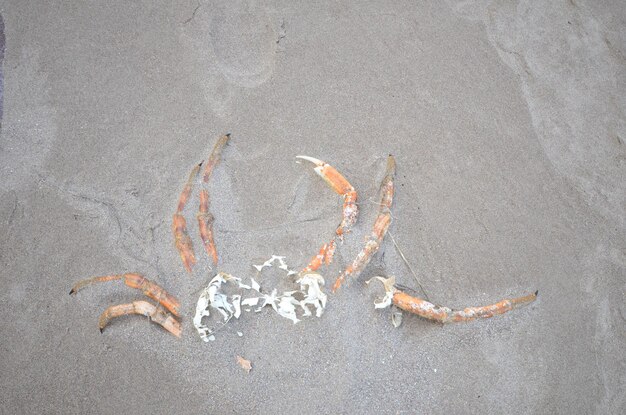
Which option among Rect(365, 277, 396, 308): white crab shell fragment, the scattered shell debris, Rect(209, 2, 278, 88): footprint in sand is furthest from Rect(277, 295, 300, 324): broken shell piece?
Rect(209, 2, 278, 88): footprint in sand

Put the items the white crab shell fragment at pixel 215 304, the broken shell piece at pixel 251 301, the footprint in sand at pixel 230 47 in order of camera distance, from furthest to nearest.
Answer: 1. the footprint in sand at pixel 230 47
2. the broken shell piece at pixel 251 301
3. the white crab shell fragment at pixel 215 304

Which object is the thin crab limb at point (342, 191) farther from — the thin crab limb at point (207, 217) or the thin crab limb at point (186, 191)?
the thin crab limb at point (186, 191)

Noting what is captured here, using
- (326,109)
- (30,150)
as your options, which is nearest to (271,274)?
(326,109)

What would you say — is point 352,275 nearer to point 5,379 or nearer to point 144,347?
point 144,347

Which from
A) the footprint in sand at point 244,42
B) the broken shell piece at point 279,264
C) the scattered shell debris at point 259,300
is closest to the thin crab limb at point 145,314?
the scattered shell debris at point 259,300

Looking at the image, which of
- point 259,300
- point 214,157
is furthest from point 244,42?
point 259,300

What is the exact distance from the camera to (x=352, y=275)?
317cm

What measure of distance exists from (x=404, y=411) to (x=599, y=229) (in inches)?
71.5

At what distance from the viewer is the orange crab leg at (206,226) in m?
3.24

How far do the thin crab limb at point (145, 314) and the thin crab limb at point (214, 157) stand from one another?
0.91 m

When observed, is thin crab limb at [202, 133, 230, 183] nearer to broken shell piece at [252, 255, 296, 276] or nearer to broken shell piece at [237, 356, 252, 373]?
broken shell piece at [252, 255, 296, 276]

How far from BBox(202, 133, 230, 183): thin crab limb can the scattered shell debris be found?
746mm

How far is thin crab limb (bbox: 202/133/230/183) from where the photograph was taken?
3.49 m

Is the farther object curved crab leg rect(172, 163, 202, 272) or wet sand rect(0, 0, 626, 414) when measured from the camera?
curved crab leg rect(172, 163, 202, 272)
